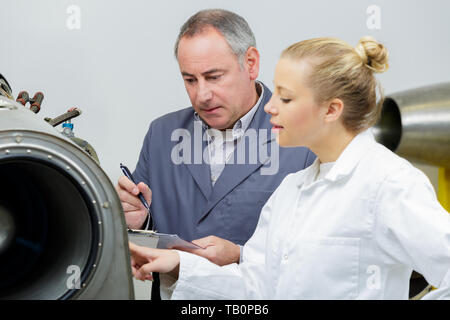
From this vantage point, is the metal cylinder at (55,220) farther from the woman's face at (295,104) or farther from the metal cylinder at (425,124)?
the metal cylinder at (425,124)

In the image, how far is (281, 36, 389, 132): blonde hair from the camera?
882 mm

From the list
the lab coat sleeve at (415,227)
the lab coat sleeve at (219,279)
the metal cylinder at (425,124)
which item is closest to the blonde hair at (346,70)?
the lab coat sleeve at (415,227)

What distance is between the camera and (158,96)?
184 cm

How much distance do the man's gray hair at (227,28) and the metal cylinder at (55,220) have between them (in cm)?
68

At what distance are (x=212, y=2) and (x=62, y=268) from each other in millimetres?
1306

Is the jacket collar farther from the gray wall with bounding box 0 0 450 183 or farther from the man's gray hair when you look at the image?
the gray wall with bounding box 0 0 450 183

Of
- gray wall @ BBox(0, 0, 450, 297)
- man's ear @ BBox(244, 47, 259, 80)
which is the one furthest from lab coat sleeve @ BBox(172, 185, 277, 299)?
gray wall @ BBox(0, 0, 450, 297)

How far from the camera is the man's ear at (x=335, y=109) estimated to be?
893mm

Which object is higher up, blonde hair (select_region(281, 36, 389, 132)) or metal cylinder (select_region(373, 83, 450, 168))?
blonde hair (select_region(281, 36, 389, 132))

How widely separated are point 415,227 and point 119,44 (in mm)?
1312

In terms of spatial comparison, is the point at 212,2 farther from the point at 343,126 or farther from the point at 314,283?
the point at 314,283

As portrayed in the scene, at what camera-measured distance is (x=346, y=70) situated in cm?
88

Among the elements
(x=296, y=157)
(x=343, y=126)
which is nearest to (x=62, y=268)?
(x=343, y=126)
